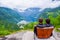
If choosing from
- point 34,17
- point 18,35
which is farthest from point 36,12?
point 18,35

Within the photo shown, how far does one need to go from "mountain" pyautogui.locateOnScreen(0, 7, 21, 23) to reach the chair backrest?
1.62 ft

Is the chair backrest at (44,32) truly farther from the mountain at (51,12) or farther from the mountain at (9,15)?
the mountain at (9,15)

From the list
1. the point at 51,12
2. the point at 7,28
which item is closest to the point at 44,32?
the point at 51,12

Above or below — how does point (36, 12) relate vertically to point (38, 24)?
above

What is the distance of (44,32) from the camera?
8.93 ft

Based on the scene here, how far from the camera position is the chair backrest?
2704 millimetres

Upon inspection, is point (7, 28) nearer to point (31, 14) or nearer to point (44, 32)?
point (31, 14)

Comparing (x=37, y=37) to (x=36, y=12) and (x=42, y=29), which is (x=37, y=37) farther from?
(x=36, y=12)

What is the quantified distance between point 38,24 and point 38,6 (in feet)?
1.19

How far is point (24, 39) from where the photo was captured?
286cm

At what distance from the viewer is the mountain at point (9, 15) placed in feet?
9.56

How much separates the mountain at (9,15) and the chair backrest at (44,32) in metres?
0.49

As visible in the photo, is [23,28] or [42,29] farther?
[23,28]

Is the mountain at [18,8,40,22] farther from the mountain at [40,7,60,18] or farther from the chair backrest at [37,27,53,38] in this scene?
the chair backrest at [37,27,53,38]
